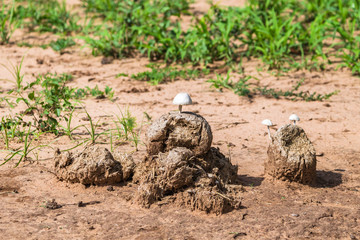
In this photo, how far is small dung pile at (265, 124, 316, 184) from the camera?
4.66m

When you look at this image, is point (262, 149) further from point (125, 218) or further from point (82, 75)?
point (82, 75)

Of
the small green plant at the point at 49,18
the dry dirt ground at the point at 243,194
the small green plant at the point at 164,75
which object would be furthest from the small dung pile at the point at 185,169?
the small green plant at the point at 49,18

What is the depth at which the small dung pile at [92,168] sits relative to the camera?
4.48 metres

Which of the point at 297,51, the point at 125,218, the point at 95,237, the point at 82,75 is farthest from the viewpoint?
the point at 297,51

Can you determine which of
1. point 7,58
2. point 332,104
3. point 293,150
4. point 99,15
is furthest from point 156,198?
point 99,15

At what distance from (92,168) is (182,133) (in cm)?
87

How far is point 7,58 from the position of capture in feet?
28.5

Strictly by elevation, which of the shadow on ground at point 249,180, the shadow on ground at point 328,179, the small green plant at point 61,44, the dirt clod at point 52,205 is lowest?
the shadow on ground at point 328,179

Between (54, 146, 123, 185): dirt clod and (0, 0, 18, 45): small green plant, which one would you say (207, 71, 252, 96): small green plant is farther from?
(0, 0, 18, 45): small green plant

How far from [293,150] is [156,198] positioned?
4.69ft

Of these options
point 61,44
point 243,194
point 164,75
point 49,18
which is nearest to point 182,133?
point 243,194

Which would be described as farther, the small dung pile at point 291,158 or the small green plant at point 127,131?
the small green plant at point 127,131

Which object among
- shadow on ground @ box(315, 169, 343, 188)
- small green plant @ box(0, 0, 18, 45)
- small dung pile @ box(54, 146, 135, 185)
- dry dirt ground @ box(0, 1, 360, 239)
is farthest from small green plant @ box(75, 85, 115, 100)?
shadow on ground @ box(315, 169, 343, 188)

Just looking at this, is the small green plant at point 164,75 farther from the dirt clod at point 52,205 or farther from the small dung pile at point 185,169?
the dirt clod at point 52,205
